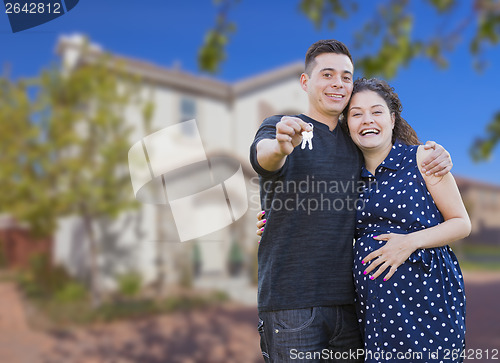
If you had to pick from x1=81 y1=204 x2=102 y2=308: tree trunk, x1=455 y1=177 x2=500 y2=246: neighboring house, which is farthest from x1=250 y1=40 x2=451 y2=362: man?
x1=455 y1=177 x2=500 y2=246: neighboring house

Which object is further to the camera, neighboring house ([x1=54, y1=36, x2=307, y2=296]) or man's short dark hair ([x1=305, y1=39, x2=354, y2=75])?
neighboring house ([x1=54, y1=36, x2=307, y2=296])

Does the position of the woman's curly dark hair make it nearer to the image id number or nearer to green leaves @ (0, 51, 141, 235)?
the image id number

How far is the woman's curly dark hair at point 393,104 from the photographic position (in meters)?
1.95

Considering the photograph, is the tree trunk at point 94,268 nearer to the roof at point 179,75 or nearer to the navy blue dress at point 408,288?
the roof at point 179,75

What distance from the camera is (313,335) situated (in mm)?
1796

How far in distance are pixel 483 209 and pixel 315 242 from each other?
14.8 m

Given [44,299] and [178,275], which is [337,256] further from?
[44,299]

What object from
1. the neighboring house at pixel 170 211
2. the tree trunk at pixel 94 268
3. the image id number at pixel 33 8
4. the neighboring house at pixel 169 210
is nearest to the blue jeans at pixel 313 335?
the image id number at pixel 33 8

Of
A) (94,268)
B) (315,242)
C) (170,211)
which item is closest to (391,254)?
(315,242)

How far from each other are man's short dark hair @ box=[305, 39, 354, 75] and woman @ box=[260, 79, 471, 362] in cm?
21

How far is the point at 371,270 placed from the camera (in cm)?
178

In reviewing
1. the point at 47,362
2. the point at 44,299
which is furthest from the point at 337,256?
the point at 44,299

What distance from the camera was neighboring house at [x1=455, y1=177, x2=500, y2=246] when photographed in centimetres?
1480

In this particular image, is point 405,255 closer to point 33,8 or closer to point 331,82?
point 331,82
